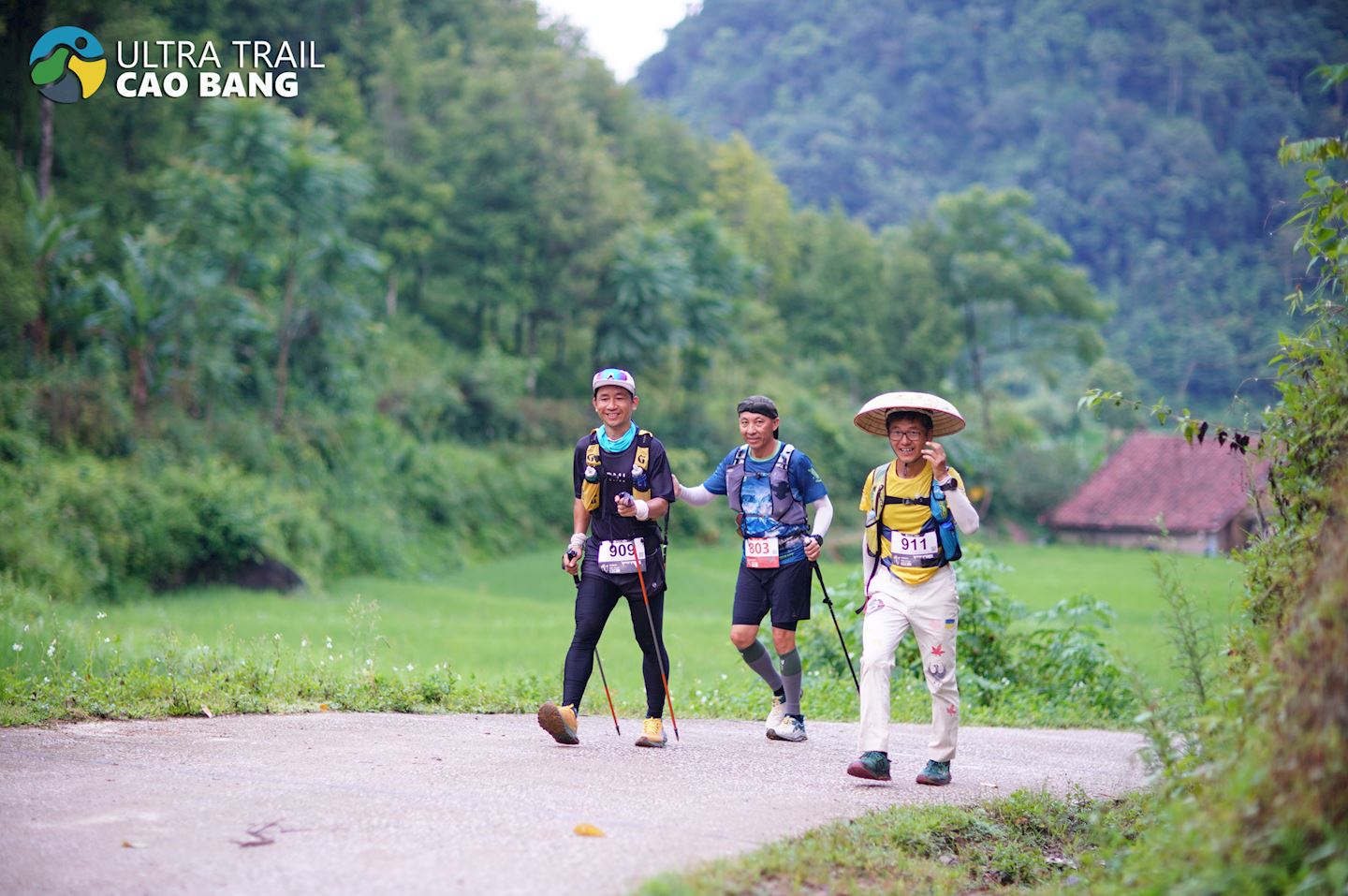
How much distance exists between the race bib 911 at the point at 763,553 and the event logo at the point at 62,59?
26.4 metres

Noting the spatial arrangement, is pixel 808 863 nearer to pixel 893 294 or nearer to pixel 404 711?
pixel 404 711

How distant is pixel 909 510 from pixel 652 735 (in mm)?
2151

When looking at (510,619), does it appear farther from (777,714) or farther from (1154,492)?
(1154,492)

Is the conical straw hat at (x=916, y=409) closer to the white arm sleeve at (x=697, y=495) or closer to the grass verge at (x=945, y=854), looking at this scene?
the white arm sleeve at (x=697, y=495)

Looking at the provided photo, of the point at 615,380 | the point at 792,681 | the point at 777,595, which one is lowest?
the point at 792,681

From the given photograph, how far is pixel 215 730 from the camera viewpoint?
26.5 feet

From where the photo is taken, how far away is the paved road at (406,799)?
498cm

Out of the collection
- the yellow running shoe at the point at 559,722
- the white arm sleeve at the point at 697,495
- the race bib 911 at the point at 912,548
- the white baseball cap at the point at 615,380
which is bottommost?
the yellow running shoe at the point at 559,722

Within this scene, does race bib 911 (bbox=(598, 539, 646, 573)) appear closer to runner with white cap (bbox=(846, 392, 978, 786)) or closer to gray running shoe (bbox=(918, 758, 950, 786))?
runner with white cap (bbox=(846, 392, 978, 786))

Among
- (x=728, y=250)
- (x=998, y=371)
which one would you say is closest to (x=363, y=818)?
(x=728, y=250)

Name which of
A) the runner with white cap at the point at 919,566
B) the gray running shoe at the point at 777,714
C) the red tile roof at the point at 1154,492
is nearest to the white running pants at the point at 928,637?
the runner with white cap at the point at 919,566

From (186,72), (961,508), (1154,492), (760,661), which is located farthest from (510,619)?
(1154,492)

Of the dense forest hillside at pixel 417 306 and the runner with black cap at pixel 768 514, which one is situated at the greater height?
the dense forest hillside at pixel 417 306

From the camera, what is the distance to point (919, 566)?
293 inches
